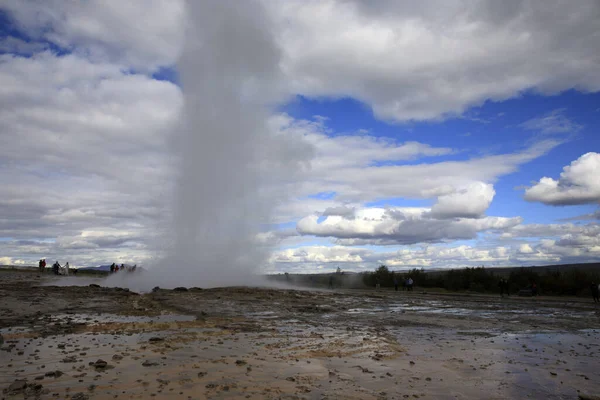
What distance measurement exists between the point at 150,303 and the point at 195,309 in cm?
294

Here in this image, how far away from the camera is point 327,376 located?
6887mm

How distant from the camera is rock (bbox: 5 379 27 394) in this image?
534cm

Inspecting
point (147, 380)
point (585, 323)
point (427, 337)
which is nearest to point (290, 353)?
point (147, 380)

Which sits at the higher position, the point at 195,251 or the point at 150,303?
the point at 195,251

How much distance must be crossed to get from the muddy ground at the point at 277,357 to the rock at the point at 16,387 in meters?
0.03

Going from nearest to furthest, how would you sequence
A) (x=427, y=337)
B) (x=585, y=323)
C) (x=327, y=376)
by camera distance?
(x=327, y=376)
(x=427, y=337)
(x=585, y=323)

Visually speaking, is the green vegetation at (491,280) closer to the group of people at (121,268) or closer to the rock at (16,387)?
the group of people at (121,268)

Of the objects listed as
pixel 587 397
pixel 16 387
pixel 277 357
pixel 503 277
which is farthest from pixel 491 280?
pixel 16 387

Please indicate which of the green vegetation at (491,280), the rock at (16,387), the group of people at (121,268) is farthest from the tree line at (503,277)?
the rock at (16,387)

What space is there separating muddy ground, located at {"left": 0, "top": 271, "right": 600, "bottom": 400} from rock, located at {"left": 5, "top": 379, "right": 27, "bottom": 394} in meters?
0.03

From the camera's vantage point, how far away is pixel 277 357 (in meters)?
8.07

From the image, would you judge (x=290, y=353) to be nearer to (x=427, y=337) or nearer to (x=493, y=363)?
(x=493, y=363)

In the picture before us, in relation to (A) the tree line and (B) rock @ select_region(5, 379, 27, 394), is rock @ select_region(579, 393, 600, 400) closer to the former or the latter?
(B) rock @ select_region(5, 379, 27, 394)

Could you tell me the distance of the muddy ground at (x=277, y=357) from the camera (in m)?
6.00
